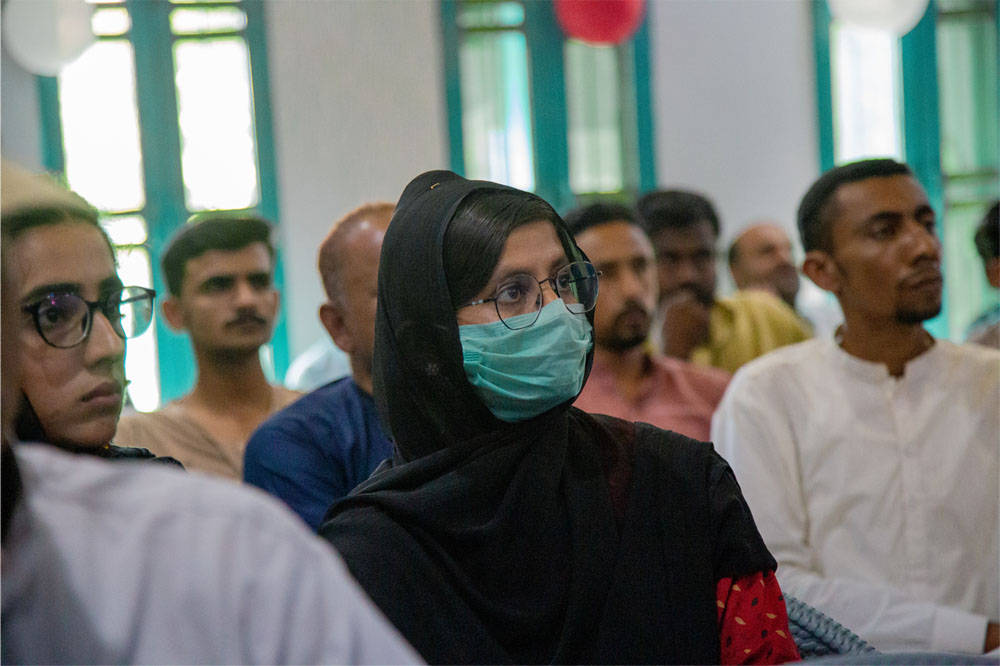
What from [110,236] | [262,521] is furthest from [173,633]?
[110,236]

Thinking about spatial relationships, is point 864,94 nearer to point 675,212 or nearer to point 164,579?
point 675,212

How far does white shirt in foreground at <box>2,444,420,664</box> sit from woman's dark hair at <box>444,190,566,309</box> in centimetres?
71

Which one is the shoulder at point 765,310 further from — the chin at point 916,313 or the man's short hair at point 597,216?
the chin at point 916,313

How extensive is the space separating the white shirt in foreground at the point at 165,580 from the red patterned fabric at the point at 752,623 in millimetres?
721

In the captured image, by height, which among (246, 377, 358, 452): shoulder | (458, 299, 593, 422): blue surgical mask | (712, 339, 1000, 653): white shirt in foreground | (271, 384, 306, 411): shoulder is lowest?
(712, 339, 1000, 653): white shirt in foreground

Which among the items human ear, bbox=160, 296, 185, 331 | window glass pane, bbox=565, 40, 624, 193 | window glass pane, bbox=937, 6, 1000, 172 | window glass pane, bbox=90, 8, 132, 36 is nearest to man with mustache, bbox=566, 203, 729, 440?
human ear, bbox=160, 296, 185, 331

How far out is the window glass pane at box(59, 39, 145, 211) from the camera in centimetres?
519

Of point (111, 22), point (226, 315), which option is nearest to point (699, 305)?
point (226, 315)

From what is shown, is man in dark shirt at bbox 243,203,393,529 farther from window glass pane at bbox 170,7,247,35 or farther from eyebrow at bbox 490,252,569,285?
window glass pane at bbox 170,7,247,35

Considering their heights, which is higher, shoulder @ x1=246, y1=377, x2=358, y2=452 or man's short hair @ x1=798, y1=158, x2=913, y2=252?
man's short hair @ x1=798, y1=158, x2=913, y2=252

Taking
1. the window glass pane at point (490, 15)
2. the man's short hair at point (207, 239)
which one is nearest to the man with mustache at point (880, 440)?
the man's short hair at point (207, 239)

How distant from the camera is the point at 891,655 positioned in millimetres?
1038

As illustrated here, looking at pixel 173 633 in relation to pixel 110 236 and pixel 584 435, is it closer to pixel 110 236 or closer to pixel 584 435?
pixel 584 435

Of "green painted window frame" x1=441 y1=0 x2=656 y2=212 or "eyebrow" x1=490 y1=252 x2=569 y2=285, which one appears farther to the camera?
"green painted window frame" x1=441 y1=0 x2=656 y2=212
